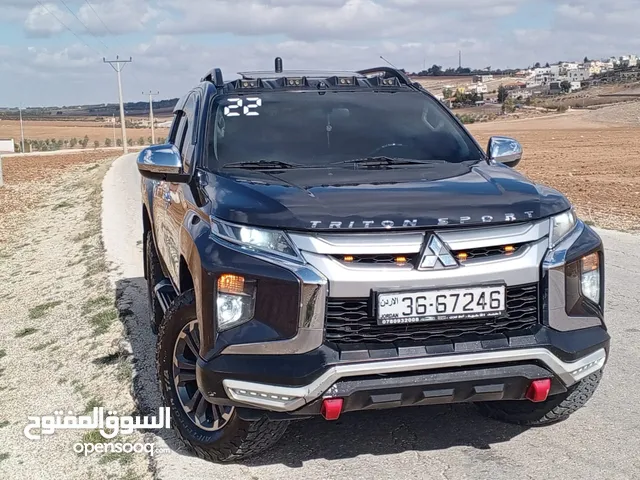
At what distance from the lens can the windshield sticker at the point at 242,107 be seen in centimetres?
517

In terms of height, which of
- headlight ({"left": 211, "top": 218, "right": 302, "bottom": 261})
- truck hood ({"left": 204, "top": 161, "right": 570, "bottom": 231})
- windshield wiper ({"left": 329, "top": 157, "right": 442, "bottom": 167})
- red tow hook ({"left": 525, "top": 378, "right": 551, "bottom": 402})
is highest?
windshield wiper ({"left": 329, "top": 157, "right": 442, "bottom": 167})

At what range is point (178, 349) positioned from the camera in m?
4.28

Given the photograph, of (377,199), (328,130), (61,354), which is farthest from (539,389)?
(61,354)

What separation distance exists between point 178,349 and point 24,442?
4.73ft

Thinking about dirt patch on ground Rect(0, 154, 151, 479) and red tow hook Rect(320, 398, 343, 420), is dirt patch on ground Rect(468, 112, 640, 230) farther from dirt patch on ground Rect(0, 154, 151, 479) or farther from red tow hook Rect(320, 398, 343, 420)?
red tow hook Rect(320, 398, 343, 420)

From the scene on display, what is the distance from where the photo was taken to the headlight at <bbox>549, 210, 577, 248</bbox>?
151 inches

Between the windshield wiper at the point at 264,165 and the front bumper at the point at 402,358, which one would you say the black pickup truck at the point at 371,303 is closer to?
the front bumper at the point at 402,358

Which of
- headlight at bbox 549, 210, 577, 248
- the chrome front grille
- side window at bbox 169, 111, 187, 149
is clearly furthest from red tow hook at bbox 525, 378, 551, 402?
side window at bbox 169, 111, 187, 149

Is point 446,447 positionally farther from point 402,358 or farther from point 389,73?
point 389,73

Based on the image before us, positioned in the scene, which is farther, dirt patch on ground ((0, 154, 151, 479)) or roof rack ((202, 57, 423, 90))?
roof rack ((202, 57, 423, 90))

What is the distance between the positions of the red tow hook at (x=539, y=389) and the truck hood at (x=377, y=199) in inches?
29.1

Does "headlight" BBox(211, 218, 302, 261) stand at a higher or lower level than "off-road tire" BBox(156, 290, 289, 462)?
higher

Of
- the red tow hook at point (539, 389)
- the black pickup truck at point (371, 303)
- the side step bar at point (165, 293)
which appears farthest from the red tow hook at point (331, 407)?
the side step bar at point (165, 293)

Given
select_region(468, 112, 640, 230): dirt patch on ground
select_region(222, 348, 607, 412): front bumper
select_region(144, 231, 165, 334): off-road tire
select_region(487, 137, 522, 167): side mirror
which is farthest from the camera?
select_region(468, 112, 640, 230): dirt patch on ground
